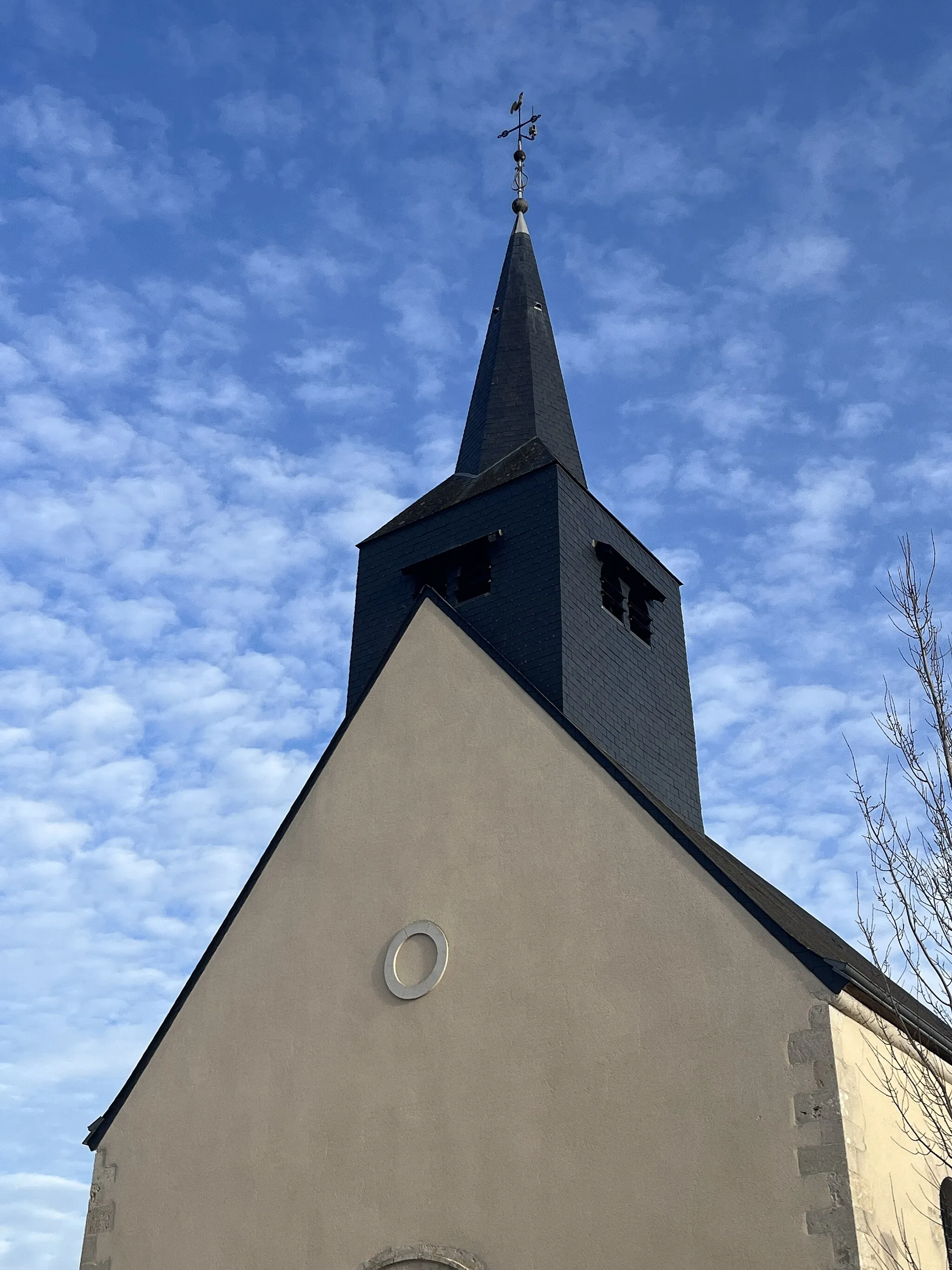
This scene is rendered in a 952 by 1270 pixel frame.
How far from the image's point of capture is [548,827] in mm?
8805

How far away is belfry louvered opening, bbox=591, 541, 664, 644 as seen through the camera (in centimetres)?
1173

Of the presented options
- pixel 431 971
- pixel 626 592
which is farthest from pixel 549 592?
pixel 431 971

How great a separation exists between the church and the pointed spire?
5.02 ft

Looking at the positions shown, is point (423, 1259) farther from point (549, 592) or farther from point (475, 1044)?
point (549, 592)

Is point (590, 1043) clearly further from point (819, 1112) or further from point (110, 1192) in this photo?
point (110, 1192)

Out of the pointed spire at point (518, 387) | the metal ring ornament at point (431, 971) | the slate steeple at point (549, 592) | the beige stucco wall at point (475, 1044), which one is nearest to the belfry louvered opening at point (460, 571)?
the slate steeple at point (549, 592)

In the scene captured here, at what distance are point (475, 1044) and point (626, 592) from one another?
16.2ft

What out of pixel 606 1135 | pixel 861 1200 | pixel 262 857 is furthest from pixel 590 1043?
pixel 262 857

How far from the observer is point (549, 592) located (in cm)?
1076

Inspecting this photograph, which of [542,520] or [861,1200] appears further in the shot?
[542,520]

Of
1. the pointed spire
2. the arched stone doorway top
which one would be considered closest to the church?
the arched stone doorway top

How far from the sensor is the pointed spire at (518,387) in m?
13.5

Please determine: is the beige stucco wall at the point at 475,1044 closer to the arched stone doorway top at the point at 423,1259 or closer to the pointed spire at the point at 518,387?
the arched stone doorway top at the point at 423,1259

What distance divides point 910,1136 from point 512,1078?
96.1 inches
